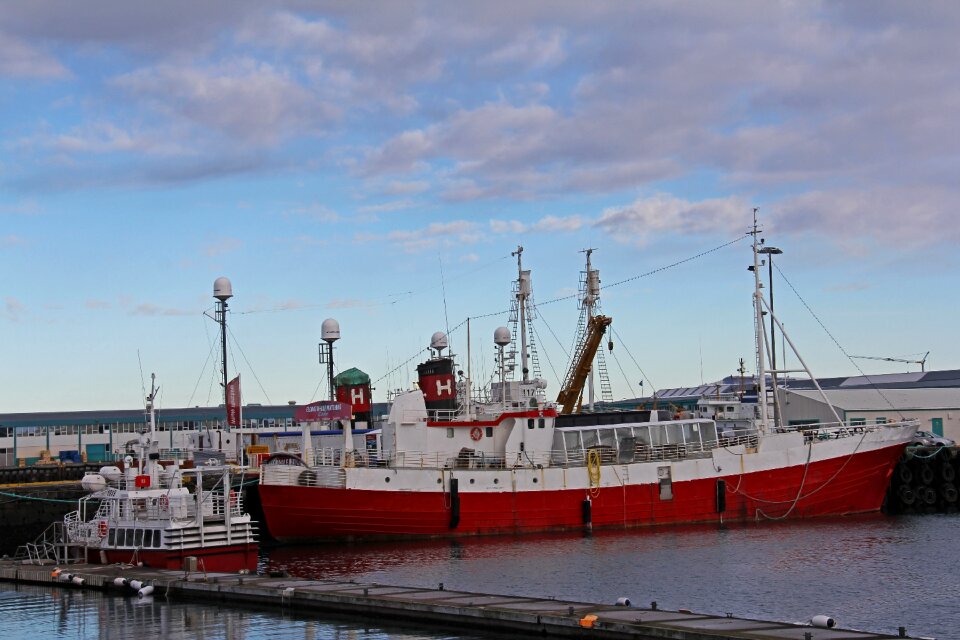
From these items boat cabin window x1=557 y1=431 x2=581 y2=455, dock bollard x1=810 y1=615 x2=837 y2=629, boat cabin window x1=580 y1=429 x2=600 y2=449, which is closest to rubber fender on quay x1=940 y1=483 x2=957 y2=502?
boat cabin window x1=580 y1=429 x2=600 y2=449

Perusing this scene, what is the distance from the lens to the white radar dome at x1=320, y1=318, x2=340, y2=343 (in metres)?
61.8

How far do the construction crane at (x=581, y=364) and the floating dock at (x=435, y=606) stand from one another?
1053 inches

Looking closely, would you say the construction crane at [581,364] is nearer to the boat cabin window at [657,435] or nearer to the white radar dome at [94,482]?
the boat cabin window at [657,435]

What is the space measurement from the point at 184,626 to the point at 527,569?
13.0 m

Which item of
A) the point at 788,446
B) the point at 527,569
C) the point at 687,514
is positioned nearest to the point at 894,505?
the point at 788,446

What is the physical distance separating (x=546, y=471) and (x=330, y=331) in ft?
64.1

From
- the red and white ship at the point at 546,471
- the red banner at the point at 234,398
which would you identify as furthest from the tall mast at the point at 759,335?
the red banner at the point at 234,398

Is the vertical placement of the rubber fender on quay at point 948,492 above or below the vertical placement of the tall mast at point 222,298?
below

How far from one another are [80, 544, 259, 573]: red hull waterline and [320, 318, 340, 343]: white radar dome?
90.9ft

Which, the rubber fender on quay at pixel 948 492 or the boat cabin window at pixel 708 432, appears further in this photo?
the rubber fender on quay at pixel 948 492

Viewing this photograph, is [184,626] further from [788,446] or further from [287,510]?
[788,446]

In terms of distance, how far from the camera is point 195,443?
225 ft

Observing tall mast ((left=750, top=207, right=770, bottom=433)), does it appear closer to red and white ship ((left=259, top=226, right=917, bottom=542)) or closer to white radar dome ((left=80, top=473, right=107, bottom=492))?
red and white ship ((left=259, top=226, right=917, bottom=542))

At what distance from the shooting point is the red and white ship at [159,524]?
33.7 m
